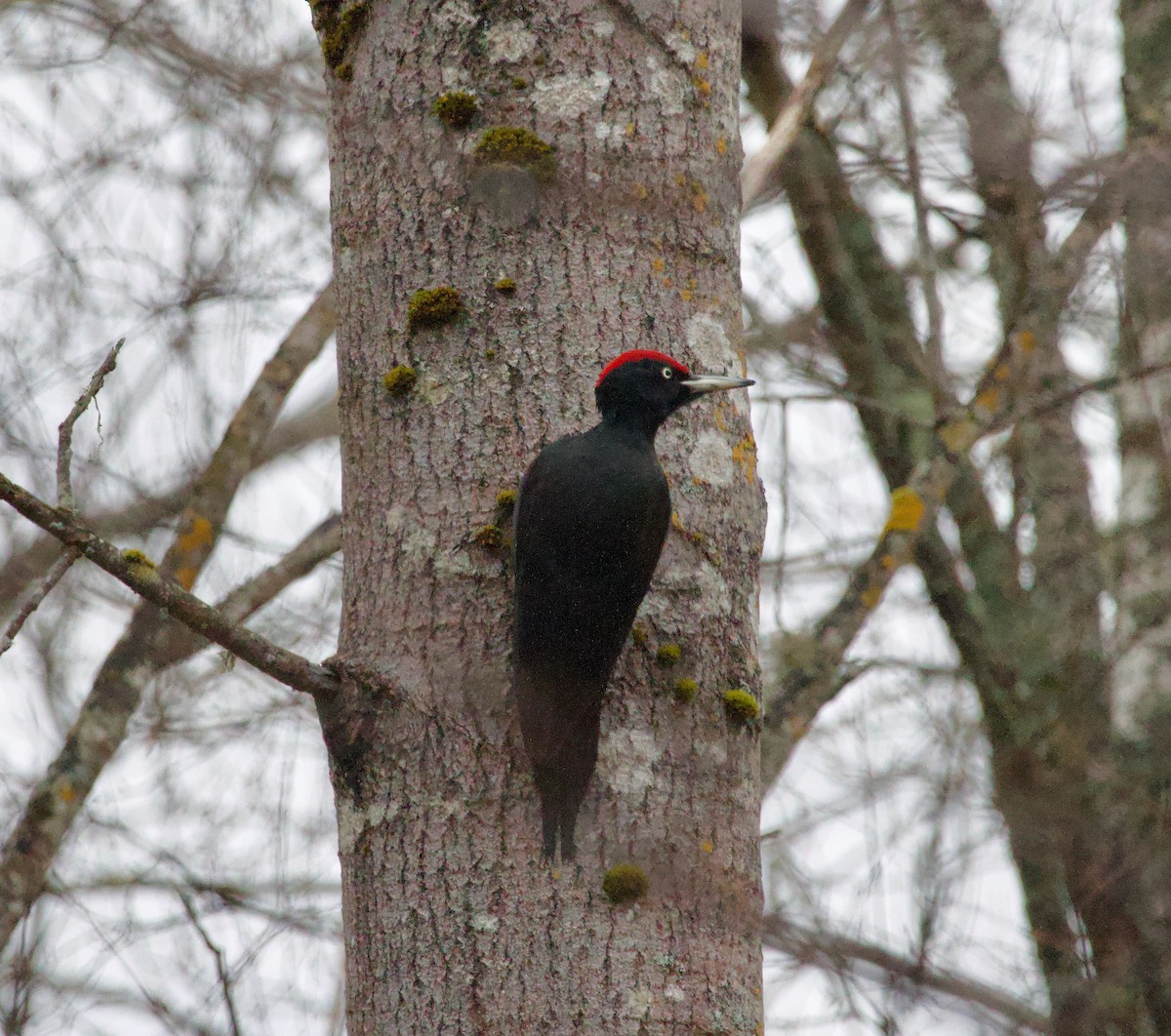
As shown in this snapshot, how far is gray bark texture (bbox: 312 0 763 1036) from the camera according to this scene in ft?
6.81

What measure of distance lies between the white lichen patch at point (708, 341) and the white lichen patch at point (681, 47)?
19.7 inches

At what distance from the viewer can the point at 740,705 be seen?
7.55 feet

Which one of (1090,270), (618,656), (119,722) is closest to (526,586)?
(618,656)

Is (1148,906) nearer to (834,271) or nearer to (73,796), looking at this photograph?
(834,271)

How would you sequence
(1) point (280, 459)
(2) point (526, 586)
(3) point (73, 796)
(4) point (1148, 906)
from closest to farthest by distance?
(2) point (526, 586)
(3) point (73, 796)
(4) point (1148, 906)
(1) point (280, 459)

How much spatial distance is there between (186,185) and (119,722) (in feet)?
6.33

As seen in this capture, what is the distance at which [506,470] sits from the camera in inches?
92.5

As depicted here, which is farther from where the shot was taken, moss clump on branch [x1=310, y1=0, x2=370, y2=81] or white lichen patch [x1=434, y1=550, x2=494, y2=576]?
moss clump on branch [x1=310, y1=0, x2=370, y2=81]

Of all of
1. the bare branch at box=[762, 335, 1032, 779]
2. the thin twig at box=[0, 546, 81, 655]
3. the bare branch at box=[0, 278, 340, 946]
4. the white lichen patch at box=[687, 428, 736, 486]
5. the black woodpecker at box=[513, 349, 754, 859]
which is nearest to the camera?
the thin twig at box=[0, 546, 81, 655]

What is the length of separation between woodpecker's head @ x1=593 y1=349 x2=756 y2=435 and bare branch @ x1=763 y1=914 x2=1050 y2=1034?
1.02 metres

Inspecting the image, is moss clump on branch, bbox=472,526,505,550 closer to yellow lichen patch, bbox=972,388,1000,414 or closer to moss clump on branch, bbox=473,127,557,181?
moss clump on branch, bbox=473,127,557,181

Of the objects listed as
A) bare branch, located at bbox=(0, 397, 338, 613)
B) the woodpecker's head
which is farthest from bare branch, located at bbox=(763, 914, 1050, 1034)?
bare branch, located at bbox=(0, 397, 338, 613)

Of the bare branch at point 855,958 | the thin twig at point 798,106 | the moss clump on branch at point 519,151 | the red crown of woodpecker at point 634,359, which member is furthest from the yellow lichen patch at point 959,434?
the moss clump on branch at point 519,151

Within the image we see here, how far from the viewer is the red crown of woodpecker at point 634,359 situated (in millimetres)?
2338
